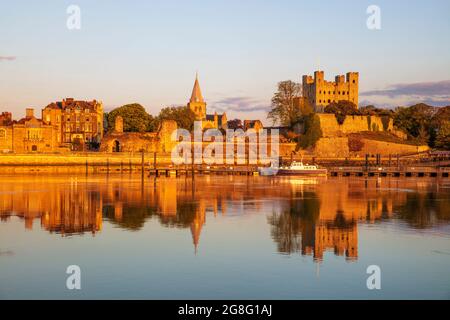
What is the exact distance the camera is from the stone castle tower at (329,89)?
288ft

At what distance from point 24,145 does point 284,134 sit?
29.7 metres

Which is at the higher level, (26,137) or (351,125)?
(351,125)

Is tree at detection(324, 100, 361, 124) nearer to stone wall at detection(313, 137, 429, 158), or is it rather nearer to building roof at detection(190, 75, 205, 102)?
stone wall at detection(313, 137, 429, 158)

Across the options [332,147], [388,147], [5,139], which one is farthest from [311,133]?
[5,139]

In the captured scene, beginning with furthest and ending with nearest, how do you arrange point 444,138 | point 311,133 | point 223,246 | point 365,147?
point 444,138 → point 365,147 → point 311,133 → point 223,246

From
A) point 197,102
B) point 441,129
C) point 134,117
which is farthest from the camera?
point 197,102

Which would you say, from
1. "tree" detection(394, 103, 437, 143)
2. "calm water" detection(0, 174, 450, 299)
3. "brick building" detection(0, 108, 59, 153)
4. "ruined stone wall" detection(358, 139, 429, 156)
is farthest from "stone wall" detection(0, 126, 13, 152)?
"tree" detection(394, 103, 437, 143)

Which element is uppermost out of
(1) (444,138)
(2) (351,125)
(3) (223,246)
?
(2) (351,125)

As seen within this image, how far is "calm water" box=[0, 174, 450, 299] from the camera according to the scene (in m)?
11.9

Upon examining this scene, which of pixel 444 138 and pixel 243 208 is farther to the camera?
pixel 444 138

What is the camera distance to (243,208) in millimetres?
25531

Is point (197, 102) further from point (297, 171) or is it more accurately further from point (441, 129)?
point (297, 171)

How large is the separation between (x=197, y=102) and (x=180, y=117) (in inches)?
1064

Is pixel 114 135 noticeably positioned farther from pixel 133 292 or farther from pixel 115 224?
pixel 133 292
